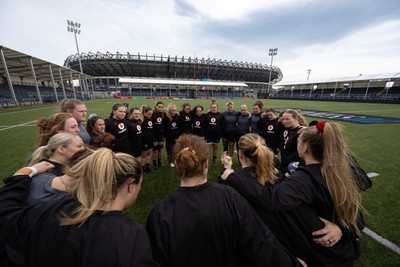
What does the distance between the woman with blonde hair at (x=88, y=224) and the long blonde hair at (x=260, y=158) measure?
1219 millimetres

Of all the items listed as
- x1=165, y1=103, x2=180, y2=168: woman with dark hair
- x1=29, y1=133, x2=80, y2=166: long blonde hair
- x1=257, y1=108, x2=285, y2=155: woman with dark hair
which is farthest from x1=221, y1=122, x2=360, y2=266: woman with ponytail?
x1=165, y1=103, x2=180, y2=168: woman with dark hair

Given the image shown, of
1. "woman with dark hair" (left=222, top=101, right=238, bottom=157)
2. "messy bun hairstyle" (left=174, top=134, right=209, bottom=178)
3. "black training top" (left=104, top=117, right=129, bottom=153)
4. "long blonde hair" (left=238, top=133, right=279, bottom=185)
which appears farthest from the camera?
"woman with dark hair" (left=222, top=101, right=238, bottom=157)

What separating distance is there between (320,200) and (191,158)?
122 cm

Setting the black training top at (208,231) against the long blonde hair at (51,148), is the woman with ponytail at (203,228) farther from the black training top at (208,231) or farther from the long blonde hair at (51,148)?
the long blonde hair at (51,148)

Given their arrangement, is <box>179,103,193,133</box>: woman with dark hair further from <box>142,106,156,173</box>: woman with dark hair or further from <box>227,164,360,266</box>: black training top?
<box>227,164,360,266</box>: black training top

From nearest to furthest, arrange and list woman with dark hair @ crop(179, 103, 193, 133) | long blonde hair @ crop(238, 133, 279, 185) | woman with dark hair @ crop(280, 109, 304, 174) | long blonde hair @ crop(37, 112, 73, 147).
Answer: long blonde hair @ crop(238, 133, 279, 185), long blonde hair @ crop(37, 112, 73, 147), woman with dark hair @ crop(280, 109, 304, 174), woman with dark hair @ crop(179, 103, 193, 133)

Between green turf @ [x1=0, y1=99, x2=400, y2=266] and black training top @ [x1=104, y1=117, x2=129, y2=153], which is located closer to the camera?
green turf @ [x1=0, y1=99, x2=400, y2=266]

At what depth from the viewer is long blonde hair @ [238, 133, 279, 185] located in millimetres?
1863

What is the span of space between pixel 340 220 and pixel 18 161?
9028 millimetres

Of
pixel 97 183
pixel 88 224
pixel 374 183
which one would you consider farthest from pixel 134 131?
pixel 374 183

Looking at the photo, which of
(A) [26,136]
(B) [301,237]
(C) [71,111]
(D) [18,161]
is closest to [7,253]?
(B) [301,237]

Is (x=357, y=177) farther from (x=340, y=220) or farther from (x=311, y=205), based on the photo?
(x=311, y=205)

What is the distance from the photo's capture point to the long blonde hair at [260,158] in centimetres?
186

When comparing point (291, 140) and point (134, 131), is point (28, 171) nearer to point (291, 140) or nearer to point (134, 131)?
point (134, 131)
